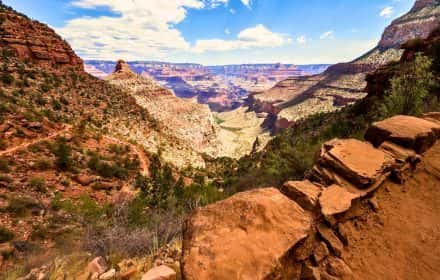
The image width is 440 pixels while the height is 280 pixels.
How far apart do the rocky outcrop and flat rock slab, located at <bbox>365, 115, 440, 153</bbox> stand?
1.03 meters

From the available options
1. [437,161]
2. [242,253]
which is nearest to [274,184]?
[437,161]

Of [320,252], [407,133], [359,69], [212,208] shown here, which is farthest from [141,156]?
[359,69]

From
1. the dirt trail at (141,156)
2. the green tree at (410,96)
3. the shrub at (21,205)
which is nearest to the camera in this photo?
the shrub at (21,205)

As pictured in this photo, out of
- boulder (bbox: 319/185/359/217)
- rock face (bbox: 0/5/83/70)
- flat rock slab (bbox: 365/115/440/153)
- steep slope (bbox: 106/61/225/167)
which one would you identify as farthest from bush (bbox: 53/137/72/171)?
steep slope (bbox: 106/61/225/167)

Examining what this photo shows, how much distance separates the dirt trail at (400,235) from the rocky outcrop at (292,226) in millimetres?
191

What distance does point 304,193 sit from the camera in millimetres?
5410

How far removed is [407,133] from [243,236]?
6442mm

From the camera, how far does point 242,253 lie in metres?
3.84

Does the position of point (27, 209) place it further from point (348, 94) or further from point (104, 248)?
point (348, 94)

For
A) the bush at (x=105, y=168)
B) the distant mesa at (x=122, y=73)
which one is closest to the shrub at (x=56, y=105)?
the bush at (x=105, y=168)

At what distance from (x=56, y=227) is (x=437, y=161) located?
50.1 feet

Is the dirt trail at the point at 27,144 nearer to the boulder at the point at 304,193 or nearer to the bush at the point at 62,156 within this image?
the bush at the point at 62,156

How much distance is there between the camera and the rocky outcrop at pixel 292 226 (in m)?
3.77

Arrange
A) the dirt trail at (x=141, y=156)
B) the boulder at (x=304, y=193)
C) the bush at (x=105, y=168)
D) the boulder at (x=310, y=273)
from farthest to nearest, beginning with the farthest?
the dirt trail at (x=141, y=156) → the bush at (x=105, y=168) → the boulder at (x=304, y=193) → the boulder at (x=310, y=273)
